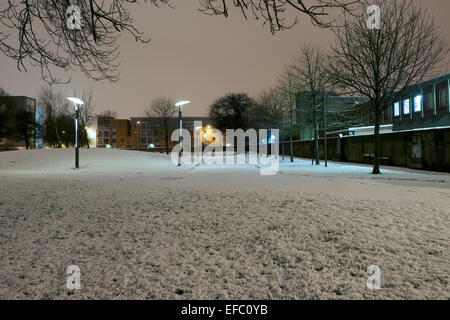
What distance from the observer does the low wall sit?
50.0 feet

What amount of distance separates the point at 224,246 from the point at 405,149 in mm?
17611

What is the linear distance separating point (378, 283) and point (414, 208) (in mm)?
3698

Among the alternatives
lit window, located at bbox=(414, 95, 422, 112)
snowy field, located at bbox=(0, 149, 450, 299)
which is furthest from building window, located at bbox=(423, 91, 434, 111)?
snowy field, located at bbox=(0, 149, 450, 299)

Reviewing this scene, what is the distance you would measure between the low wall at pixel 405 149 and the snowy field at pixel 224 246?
33.6 feet

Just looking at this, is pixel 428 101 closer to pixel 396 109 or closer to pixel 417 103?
pixel 417 103

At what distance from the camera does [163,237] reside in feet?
14.8

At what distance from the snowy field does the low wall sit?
10227 millimetres

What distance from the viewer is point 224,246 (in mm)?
4172

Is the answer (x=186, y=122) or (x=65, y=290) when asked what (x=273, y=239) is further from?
(x=186, y=122)

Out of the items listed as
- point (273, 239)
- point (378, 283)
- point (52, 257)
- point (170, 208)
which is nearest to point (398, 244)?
point (378, 283)

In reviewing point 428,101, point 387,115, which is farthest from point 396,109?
point 428,101

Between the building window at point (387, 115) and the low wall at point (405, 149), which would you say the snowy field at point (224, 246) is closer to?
the low wall at point (405, 149)

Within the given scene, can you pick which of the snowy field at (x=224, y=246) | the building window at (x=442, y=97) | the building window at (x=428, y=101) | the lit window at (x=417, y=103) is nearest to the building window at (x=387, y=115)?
the lit window at (x=417, y=103)

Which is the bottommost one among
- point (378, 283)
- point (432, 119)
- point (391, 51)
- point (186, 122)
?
point (378, 283)
